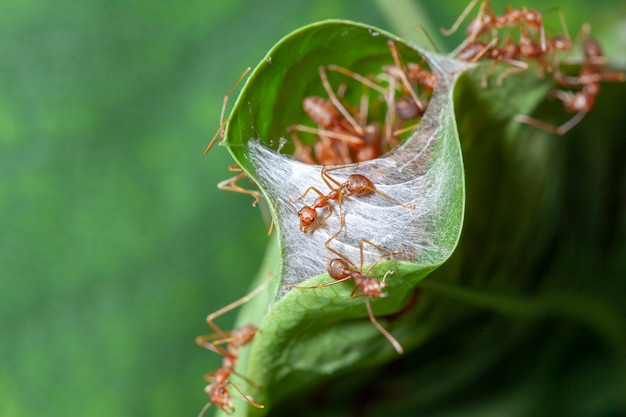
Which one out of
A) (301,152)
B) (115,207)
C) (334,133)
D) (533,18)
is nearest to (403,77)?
(334,133)

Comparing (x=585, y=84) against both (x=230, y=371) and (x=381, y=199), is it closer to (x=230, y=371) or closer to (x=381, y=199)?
(x=381, y=199)

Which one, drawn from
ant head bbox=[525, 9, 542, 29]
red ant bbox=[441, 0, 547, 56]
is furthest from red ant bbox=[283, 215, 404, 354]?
ant head bbox=[525, 9, 542, 29]

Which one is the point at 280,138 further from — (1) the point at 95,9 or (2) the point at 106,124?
(1) the point at 95,9

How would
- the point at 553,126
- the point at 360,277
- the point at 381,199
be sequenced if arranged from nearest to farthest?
the point at 360,277 < the point at 381,199 < the point at 553,126

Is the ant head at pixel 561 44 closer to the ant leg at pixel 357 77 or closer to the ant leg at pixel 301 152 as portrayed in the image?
the ant leg at pixel 357 77

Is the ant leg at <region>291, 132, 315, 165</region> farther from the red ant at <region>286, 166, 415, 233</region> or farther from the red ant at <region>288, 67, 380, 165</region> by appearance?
the red ant at <region>286, 166, 415, 233</region>

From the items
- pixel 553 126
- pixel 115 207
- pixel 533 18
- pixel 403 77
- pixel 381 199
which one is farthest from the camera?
pixel 115 207
